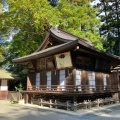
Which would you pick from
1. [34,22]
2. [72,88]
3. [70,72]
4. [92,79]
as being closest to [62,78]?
[70,72]

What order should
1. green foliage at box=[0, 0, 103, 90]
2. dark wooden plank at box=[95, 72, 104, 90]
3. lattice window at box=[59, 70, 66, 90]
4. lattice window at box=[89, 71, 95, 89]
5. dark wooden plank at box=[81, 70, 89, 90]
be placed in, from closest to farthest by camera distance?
dark wooden plank at box=[81, 70, 89, 90]
lattice window at box=[59, 70, 66, 90]
lattice window at box=[89, 71, 95, 89]
dark wooden plank at box=[95, 72, 104, 90]
green foliage at box=[0, 0, 103, 90]

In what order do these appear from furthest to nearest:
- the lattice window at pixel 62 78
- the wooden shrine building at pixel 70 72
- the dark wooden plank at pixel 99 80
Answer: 1. the dark wooden plank at pixel 99 80
2. the lattice window at pixel 62 78
3. the wooden shrine building at pixel 70 72

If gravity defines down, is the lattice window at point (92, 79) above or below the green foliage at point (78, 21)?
below

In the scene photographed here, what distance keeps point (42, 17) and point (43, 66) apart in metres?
8.23

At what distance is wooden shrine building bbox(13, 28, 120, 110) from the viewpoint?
614 inches

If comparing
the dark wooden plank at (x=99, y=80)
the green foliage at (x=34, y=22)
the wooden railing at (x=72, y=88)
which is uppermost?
the green foliage at (x=34, y=22)

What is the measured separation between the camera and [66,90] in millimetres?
16188

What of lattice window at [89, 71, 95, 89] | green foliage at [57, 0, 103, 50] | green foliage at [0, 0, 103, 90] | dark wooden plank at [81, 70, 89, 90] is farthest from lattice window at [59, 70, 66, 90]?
green foliage at [57, 0, 103, 50]

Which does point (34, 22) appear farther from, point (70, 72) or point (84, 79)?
point (84, 79)

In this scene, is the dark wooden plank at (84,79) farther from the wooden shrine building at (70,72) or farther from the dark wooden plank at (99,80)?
the dark wooden plank at (99,80)

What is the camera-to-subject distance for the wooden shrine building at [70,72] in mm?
15594

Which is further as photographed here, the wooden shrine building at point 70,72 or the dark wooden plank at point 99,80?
the dark wooden plank at point 99,80

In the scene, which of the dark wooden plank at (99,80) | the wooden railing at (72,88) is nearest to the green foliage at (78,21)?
the dark wooden plank at (99,80)

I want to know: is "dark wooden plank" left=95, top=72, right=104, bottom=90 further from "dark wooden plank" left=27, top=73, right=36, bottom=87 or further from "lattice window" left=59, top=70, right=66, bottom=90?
"dark wooden plank" left=27, top=73, right=36, bottom=87
